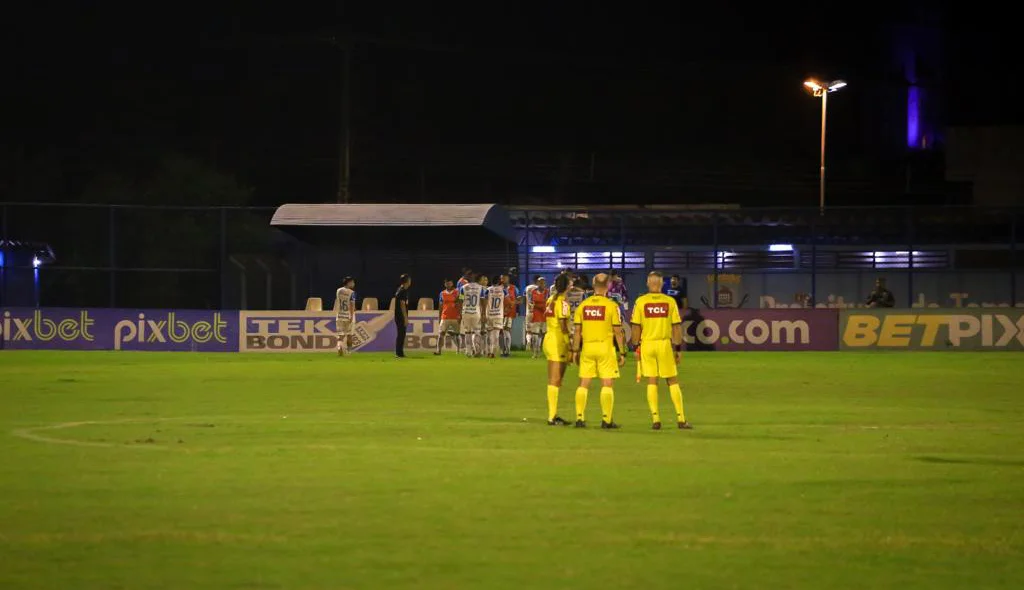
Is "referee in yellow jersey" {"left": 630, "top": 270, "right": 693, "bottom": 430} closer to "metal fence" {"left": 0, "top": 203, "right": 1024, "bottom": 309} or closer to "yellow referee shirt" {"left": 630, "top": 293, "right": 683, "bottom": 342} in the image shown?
"yellow referee shirt" {"left": 630, "top": 293, "right": 683, "bottom": 342}

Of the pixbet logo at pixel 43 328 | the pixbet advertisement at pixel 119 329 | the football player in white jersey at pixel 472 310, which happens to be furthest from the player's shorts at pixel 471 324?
the pixbet logo at pixel 43 328

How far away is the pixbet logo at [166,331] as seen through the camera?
41969mm

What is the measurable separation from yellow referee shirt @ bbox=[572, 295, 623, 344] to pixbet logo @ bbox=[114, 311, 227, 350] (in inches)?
1011

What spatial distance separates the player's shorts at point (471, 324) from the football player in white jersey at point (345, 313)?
120 inches

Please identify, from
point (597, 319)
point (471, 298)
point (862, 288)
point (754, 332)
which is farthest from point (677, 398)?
point (862, 288)

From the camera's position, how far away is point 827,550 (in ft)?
32.9

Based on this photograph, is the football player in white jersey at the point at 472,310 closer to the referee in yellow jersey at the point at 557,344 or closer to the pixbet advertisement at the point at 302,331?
the pixbet advertisement at the point at 302,331

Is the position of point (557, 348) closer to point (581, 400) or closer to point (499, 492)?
point (581, 400)

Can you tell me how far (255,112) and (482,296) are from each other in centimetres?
4079

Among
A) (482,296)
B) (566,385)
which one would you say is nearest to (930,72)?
(482,296)

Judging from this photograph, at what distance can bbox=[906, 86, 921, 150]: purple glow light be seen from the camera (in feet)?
265

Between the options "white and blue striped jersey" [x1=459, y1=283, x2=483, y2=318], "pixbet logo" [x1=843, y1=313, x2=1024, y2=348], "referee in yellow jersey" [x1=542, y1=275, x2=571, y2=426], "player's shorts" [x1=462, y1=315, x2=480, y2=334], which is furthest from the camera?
"pixbet logo" [x1=843, y1=313, x2=1024, y2=348]

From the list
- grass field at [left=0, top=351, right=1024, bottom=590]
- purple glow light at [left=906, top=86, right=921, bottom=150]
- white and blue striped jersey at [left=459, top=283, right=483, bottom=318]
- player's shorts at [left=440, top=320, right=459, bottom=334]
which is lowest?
grass field at [left=0, top=351, right=1024, bottom=590]

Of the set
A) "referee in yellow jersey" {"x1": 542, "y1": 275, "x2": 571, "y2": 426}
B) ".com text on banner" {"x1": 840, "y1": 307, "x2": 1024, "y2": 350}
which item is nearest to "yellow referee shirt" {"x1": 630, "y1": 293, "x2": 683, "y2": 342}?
"referee in yellow jersey" {"x1": 542, "y1": 275, "x2": 571, "y2": 426}
